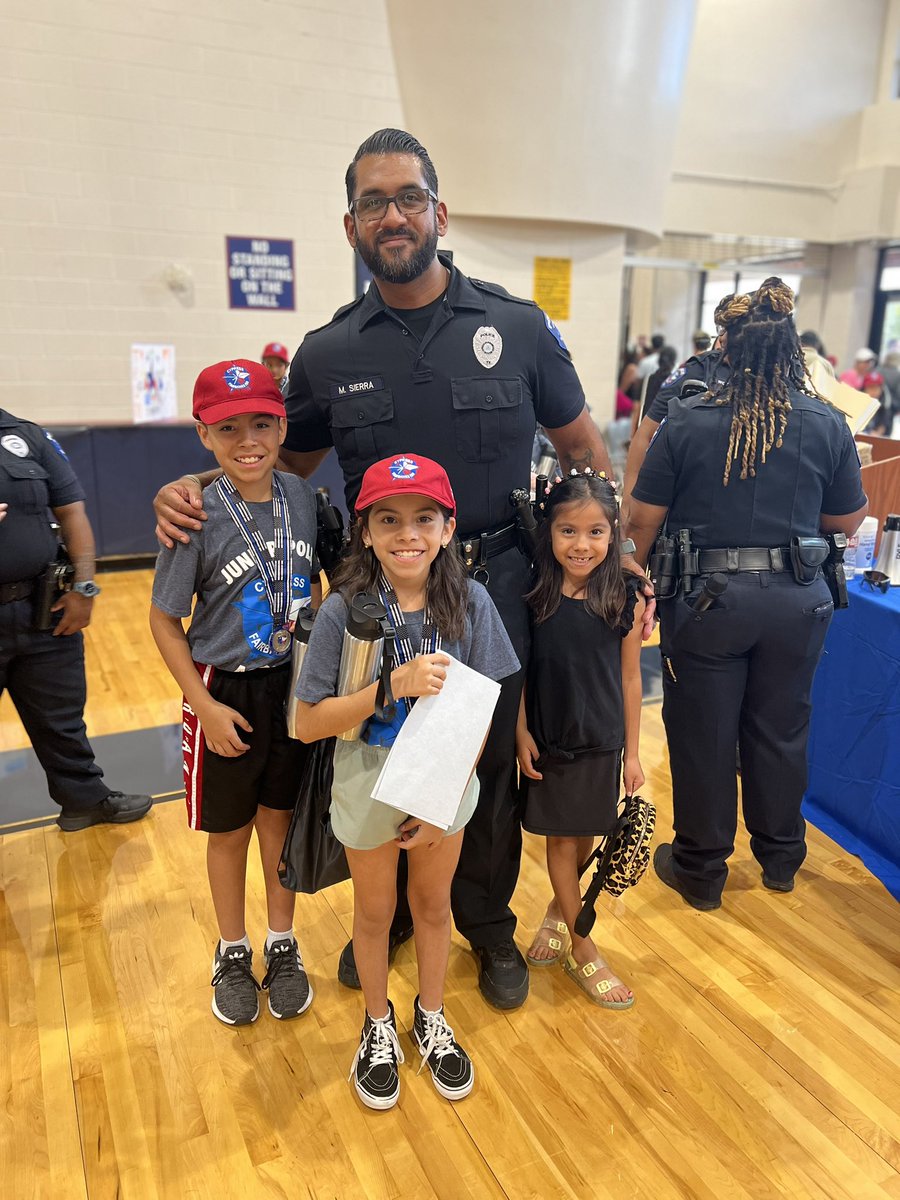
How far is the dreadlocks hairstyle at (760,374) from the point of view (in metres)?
2.14

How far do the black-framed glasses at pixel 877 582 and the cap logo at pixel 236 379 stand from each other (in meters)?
2.05

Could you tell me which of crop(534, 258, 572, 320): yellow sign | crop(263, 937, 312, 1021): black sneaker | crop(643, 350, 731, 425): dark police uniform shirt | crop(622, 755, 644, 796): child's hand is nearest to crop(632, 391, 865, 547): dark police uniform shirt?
crop(643, 350, 731, 425): dark police uniform shirt

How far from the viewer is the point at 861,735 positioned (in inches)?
101

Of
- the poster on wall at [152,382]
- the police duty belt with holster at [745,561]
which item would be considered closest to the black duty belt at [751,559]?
the police duty belt with holster at [745,561]

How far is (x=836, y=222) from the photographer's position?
31.4 feet

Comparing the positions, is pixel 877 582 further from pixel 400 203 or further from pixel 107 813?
pixel 107 813

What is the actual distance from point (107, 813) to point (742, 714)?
2134 millimetres

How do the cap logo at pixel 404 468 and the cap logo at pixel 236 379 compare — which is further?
the cap logo at pixel 236 379

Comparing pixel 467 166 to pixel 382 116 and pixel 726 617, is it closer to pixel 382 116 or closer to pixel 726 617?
pixel 382 116

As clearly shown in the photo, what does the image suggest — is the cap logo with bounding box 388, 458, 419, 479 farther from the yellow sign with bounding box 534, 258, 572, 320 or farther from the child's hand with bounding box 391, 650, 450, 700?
the yellow sign with bounding box 534, 258, 572, 320

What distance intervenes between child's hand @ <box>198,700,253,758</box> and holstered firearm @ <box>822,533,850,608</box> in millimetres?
1648

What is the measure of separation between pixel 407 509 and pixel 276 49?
5.66m

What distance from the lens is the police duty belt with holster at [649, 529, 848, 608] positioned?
219 centimetres

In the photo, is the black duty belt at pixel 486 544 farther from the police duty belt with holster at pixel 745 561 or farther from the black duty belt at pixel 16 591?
the black duty belt at pixel 16 591
